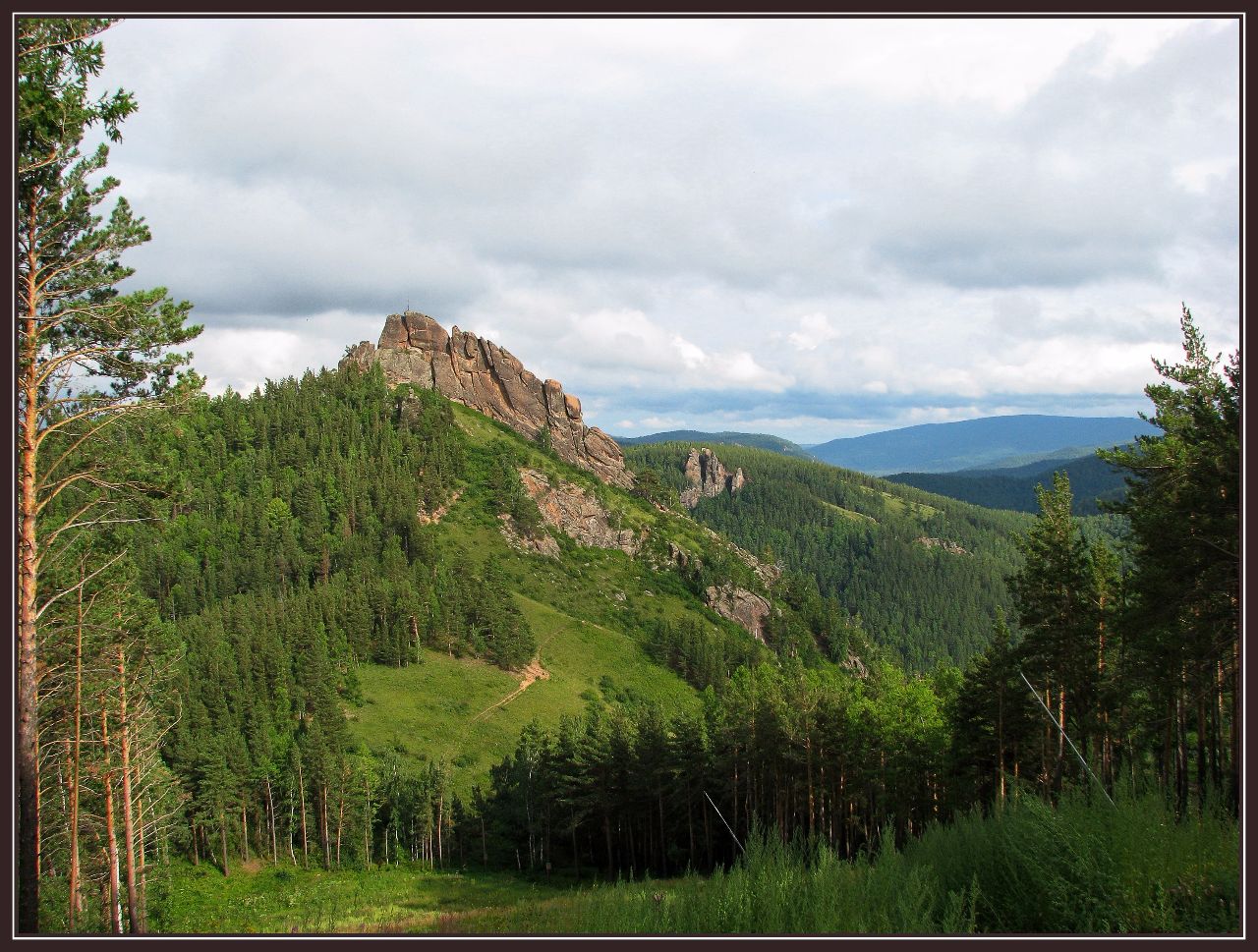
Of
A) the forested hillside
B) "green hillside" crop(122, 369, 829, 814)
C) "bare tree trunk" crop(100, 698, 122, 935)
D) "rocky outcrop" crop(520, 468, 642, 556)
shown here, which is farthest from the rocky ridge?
"bare tree trunk" crop(100, 698, 122, 935)

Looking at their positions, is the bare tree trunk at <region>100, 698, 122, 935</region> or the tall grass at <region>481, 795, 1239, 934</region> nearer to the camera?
the tall grass at <region>481, 795, 1239, 934</region>

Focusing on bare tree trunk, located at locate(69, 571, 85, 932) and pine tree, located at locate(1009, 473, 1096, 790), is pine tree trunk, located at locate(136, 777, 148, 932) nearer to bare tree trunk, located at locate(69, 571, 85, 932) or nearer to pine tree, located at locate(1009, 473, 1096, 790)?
bare tree trunk, located at locate(69, 571, 85, 932)

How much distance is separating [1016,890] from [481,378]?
190 meters

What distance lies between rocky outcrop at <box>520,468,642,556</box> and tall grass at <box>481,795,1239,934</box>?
139 metres

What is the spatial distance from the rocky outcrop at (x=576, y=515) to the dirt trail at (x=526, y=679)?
52.3 m

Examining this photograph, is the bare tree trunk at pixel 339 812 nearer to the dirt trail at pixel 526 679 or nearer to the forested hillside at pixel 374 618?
the forested hillside at pixel 374 618

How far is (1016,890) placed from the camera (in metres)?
10.0

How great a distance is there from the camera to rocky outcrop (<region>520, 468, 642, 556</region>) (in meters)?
152

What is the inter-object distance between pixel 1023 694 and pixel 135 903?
1253 inches

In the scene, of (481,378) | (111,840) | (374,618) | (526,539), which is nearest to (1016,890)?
(111,840)

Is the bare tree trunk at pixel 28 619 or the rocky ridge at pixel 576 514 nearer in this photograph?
the bare tree trunk at pixel 28 619

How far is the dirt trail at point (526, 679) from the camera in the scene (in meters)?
83.2

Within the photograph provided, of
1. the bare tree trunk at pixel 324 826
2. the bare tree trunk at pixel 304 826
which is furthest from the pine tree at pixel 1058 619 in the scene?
the bare tree trunk at pixel 304 826

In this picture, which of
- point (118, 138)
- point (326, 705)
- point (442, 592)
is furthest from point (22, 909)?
point (442, 592)
